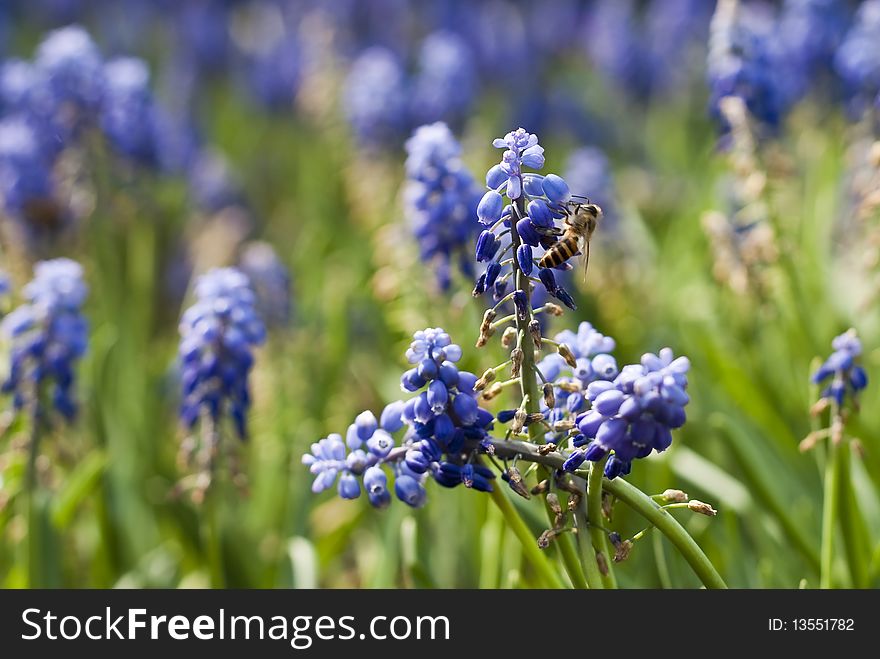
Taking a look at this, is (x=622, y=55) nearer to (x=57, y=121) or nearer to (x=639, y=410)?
(x=57, y=121)

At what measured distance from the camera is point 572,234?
2713mm

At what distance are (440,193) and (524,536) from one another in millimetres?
1958

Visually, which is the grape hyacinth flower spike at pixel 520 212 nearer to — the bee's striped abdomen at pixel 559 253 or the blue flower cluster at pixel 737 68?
the bee's striped abdomen at pixel 559 253

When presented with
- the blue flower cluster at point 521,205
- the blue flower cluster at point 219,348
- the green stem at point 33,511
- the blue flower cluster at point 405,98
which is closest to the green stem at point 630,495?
the blue flower cluster at point 521,205

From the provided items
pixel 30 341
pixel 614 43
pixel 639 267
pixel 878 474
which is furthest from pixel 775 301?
pixel 614 43

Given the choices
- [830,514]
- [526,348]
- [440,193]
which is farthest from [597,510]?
[440,193]

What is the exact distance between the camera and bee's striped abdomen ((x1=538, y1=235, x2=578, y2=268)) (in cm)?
258

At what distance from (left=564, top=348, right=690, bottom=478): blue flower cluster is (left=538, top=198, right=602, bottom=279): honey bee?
14.2 inches

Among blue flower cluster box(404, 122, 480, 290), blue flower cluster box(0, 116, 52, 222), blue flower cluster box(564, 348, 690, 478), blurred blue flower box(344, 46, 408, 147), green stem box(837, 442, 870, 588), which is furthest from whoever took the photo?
blurred blue flower box(344, 46, 408, 147)

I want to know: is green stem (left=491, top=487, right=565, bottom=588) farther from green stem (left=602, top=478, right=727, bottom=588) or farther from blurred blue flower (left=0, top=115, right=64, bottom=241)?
blurred blue flower (left=0, top=115, right=64, bottom=241)

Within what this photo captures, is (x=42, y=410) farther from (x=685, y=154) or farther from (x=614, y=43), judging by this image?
(x=614, y=43)

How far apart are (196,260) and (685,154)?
483cm

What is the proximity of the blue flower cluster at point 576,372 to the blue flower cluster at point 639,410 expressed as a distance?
255mm

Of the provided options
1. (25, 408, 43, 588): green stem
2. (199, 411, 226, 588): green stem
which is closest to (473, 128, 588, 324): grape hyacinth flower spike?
(199, 411, 226, 588): green stem
